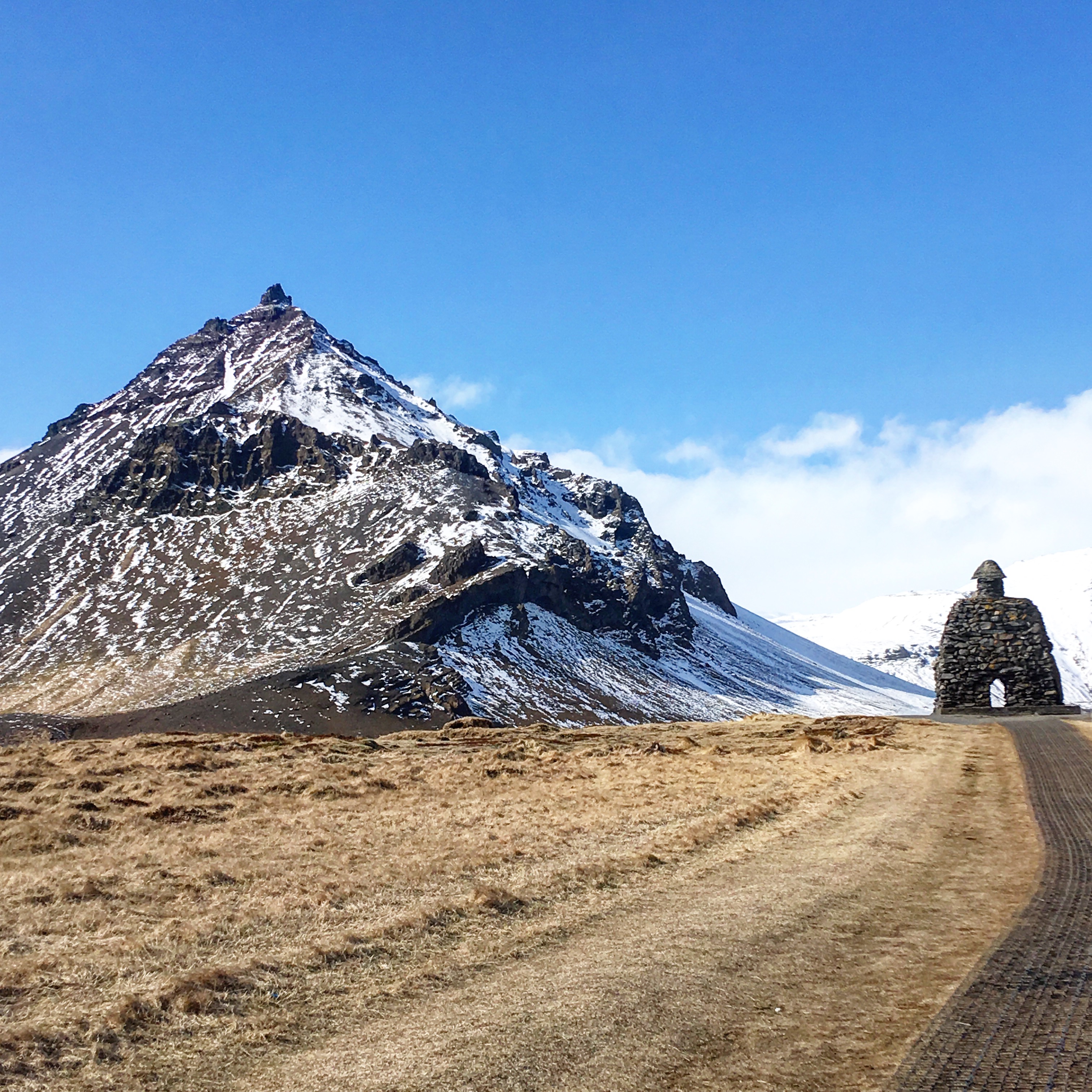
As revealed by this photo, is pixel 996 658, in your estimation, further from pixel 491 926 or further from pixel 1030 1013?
pixel 1030 1013

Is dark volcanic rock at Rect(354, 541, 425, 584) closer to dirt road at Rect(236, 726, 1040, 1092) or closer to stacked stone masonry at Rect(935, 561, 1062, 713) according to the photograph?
stacked stone masonry at Rect(935, 561, 1062, 713)

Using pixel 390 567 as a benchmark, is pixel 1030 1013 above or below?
below

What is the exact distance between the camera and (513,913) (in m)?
10.9

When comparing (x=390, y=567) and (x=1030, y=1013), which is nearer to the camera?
(x=1030, y=1013)

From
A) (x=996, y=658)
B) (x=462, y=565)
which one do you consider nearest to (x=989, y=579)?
(x=996, y=658)

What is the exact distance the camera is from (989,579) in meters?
39.9

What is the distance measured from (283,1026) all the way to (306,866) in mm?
5836

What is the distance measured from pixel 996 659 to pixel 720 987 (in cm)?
3443

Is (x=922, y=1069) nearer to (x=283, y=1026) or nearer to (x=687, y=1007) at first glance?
(x=687, y=1007)

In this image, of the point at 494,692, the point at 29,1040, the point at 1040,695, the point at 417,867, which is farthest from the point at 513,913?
the point at 494,692

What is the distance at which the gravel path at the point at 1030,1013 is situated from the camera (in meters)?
6.08

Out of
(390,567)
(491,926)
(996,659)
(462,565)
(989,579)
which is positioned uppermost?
(390,567)

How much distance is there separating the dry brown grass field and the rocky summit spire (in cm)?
2098

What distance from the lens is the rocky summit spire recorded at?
39.6 meters
